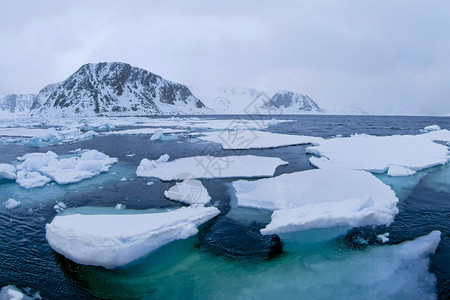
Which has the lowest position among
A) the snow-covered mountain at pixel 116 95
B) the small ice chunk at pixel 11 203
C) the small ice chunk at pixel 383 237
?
the small ice chunk at pixel 11 203

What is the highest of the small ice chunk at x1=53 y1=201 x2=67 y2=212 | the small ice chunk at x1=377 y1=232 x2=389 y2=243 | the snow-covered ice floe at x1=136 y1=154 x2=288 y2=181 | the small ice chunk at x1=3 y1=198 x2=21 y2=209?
the snow-covered ice floe at x1=136 y1=154 x2=288 y2=181

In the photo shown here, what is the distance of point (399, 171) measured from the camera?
14.1 metres

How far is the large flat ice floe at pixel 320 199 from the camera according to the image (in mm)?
7633

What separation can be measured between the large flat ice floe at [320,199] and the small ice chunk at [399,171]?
298cm

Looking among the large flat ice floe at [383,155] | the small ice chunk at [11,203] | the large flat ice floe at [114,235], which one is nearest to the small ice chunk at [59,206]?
the small ice chunk at [11,203]

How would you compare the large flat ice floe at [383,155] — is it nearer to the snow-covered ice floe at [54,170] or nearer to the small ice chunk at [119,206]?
the small ice chunk at [119,206]

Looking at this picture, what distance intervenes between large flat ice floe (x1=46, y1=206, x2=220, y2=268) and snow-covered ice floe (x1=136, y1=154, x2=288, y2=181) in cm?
592

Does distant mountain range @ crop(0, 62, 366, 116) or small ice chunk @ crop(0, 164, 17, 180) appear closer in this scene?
small ice chunk @ crop(0, 164, 17, 180)

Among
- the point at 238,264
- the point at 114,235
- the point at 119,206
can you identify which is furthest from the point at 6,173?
the point at 238,264

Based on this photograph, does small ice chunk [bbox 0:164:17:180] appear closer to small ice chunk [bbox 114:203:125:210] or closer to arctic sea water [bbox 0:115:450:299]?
arctic sea water [bbox 0:115:450:299]

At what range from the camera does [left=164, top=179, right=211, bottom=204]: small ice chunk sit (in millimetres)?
11020

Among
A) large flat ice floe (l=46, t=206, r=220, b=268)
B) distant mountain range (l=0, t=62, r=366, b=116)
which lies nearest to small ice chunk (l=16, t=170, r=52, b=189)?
large flat ice floe (l=46, t=206, r=220, b=268)

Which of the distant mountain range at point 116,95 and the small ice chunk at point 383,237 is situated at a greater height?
the distant mountain range at point 116,95

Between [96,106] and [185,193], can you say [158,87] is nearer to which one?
[96,106]
